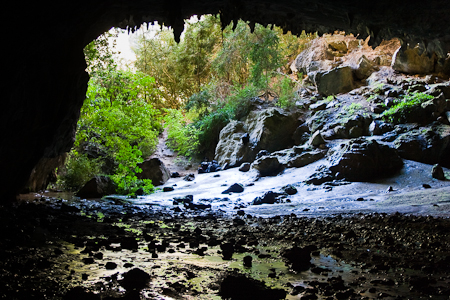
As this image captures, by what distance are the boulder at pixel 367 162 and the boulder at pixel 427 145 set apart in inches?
23.5

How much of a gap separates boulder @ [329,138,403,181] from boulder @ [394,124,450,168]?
1.96 feet

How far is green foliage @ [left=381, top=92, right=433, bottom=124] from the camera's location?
423 inches

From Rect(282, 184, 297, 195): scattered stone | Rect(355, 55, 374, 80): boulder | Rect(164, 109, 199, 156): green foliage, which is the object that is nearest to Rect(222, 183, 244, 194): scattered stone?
Rect(282, 184, 297, 195): scattered stone

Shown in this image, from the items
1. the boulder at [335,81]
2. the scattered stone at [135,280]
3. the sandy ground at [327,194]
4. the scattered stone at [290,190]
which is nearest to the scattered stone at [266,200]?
the sandy ground at [327,194]

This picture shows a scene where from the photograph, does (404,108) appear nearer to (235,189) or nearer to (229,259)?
(235,189)

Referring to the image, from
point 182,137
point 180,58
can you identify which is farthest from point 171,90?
point 182,137

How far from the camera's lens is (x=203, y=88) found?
19375 millimetres

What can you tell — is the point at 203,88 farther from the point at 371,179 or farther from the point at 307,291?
the point at 307,291

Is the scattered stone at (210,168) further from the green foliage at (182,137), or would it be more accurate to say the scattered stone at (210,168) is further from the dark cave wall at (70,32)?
the dark cave wall at (70,32)

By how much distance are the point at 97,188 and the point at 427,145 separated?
10.5 metres

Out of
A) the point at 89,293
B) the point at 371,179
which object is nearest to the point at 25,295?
the point at 89,293

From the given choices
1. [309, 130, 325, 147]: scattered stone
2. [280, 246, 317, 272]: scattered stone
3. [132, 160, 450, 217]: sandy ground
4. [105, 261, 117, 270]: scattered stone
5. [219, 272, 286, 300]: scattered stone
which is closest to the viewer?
[219, 272, 286, 300]: scattered stone

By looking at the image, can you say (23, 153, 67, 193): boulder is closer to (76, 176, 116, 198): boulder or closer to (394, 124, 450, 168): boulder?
(76, 176, 116, 198): boulder

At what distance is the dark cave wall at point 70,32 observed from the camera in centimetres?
374
